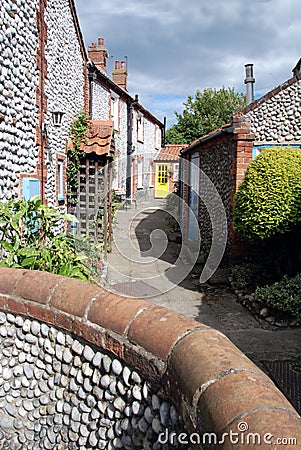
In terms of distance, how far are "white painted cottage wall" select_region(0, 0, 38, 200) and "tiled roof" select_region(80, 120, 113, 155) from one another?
103 inches

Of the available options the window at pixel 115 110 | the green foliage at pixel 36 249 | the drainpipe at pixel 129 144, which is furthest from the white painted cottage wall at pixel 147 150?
the green foliage at pixel 36 249

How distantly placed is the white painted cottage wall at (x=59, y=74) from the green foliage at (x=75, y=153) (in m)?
0.22

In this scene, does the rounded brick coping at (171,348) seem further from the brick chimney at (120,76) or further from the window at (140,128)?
the window at (140,128)

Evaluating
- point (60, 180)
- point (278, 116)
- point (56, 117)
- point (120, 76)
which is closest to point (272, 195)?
point (278, 116)

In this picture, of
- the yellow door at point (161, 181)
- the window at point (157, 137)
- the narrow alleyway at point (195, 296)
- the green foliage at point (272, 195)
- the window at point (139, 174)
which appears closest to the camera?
the narrow alleyway at point (195, 296)

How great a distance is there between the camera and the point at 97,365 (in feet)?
7.52

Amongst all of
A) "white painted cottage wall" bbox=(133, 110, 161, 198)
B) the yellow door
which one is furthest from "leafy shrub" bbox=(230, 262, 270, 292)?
the yellow door

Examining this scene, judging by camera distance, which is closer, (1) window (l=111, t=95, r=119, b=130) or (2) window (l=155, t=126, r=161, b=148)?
(1) window (l=111, t=95, r=119, b=130)

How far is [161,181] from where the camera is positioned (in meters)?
27.8

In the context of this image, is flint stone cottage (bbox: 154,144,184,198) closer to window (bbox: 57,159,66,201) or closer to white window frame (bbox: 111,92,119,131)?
white window frame (bbox: 111,92,119,131)

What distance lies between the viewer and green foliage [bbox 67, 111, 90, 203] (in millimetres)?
9453

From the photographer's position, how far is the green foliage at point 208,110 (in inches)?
1224

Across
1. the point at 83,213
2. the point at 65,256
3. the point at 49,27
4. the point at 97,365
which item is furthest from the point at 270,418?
the point at 83,213

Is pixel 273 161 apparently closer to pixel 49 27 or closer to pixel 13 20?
pixel 13 20
